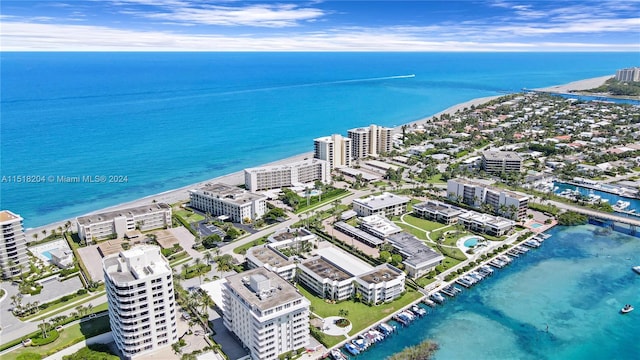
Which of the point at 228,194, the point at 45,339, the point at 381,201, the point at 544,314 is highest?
the point at 228,194

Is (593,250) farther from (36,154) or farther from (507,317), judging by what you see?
(36,154)

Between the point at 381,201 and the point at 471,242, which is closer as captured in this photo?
the point at 471,242

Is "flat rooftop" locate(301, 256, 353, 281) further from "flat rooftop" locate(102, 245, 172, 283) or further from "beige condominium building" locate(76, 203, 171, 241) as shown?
"beige condominium building" locate(76, 203, 171, 241)

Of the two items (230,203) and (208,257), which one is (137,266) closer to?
(208,257)

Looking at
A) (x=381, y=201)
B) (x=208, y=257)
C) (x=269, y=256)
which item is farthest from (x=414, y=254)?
(x=208, y=257)

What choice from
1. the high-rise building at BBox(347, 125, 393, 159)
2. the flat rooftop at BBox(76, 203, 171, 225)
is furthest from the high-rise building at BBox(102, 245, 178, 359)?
the high-rise building at BBox(347, 125, 393, 159)

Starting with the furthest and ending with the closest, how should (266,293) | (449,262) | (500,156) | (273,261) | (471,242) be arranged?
1. (500,156)
2. (471,242)
3. (449,262)
4. (273,261)
5. (266,293)
